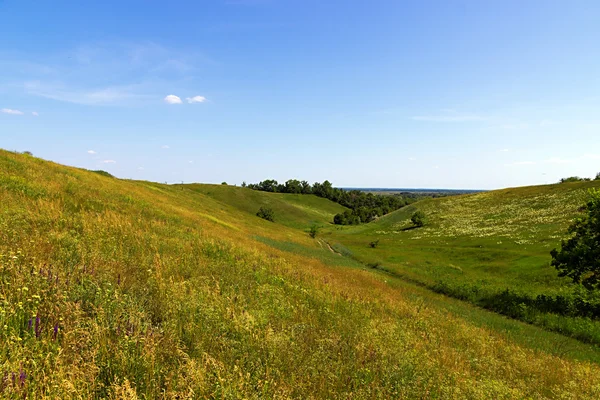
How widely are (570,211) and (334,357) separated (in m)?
78.6

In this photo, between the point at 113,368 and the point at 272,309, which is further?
the point at 272,309

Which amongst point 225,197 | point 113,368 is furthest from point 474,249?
point 225,197

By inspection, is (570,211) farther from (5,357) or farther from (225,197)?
(225,197)

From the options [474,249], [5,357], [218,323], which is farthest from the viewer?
[474,249]

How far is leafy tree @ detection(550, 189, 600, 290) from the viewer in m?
20.6

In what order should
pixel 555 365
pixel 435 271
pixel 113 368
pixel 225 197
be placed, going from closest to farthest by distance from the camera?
pixel 113 368 < pixel 555 365 < pixel 435 271 < pixel 225 197

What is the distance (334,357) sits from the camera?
221 inches

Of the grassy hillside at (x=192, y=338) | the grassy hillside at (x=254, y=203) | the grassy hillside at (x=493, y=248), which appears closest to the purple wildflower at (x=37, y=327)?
the grassy hillside at (x=192, y=338)

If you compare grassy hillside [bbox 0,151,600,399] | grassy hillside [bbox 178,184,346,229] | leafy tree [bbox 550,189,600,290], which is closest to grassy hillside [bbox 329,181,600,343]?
leafy tree [bbox 550,189,600,290]

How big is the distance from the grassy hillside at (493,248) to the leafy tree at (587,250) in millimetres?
1624

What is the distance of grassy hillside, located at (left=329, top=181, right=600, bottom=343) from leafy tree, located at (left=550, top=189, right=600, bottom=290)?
5.33 feet

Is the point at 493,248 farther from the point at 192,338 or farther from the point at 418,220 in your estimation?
the point at 192,338

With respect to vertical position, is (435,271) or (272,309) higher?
(272,309)

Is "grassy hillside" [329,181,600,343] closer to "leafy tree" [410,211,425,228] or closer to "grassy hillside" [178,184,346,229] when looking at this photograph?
"leafy tree" [410,211,425,228]
